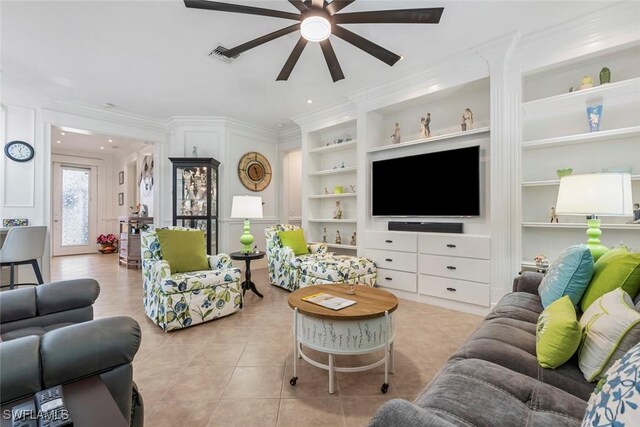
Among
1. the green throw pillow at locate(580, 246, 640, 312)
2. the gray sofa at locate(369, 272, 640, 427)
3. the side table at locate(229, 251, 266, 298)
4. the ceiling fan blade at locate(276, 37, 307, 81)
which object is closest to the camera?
the gray sofa at locate(369, 272, 640, 427)

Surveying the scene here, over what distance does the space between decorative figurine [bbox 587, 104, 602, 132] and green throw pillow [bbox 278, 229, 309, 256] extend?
3.35 metres

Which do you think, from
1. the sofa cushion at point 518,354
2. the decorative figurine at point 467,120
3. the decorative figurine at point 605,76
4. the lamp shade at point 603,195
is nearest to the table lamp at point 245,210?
the decorative figurine at point 467,120

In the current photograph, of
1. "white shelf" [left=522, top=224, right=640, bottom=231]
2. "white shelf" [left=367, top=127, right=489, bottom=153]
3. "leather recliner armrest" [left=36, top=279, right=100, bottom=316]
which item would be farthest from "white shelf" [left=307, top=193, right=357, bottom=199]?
"leather recliner armrest" [left=36, top=279, right=100, bottom=316]

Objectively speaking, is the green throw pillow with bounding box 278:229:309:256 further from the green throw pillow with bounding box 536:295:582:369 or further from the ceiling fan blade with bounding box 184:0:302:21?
the green throw pillow with bounding box 536:295:582:369

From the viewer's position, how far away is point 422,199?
3.72 m

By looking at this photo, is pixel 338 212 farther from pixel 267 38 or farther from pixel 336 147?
pixel 267 38

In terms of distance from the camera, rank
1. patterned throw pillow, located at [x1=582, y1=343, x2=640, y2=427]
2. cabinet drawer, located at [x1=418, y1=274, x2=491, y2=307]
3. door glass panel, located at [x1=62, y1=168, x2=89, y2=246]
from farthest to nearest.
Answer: door glass panel, located at [x1=62, y1=168, x2=89, y2=246] → cabinet drawer, located at [x1=418, y1=274, x2=491, y2=307] → patterned throw pillow, located at [x1=582, y1=343, x2=640, y2=427]

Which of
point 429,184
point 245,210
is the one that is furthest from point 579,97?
point 245,210

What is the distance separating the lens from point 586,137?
8.37ft

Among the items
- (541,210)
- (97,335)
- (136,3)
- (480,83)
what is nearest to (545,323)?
(97,335)

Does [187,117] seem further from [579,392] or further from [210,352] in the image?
[579,392]

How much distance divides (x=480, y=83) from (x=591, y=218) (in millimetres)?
1825

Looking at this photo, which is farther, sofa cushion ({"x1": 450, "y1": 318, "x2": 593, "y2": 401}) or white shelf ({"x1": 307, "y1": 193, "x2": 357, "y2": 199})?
white shelf ({"x1": 307, "y1": 193, "x2": 357, "y2": 199})

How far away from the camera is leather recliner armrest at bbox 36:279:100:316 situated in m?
1.60
